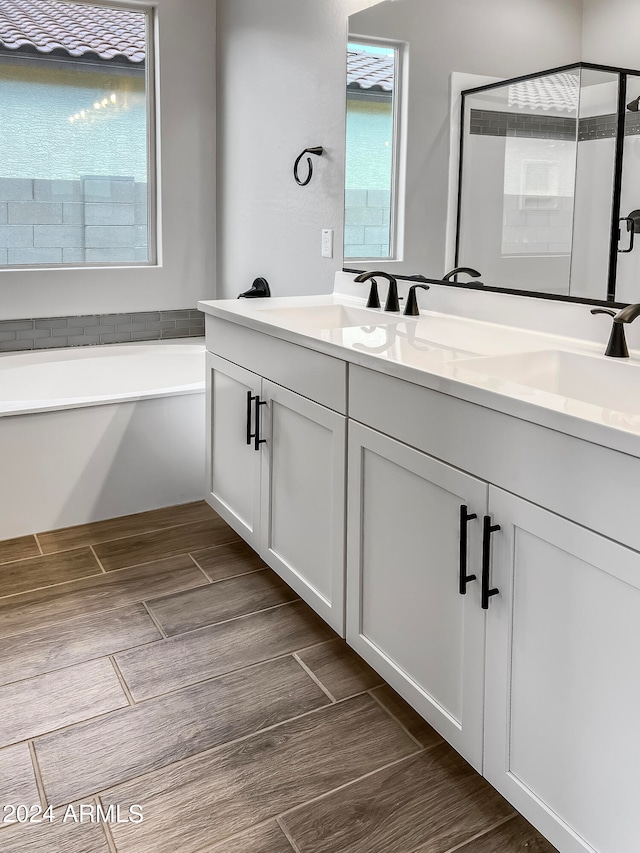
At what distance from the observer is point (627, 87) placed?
1700mm

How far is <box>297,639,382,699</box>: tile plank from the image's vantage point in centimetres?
200

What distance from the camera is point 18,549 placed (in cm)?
280

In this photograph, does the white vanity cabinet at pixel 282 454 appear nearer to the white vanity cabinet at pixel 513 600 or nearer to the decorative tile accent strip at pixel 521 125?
the white vanity cabinet at pixel 513 600

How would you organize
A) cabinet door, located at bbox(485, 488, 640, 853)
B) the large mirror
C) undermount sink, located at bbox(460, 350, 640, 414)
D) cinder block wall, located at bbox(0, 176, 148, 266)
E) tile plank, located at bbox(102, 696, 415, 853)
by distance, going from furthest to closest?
cinder block wall, located at bbox(0, 176, 148, 266)
the large mirror
undermount sink, located at bbox(460, 350, 640, 414)
tile plank, located at bbox(102, 696, 415, 853)
cabinet door, located at bbox(485, 488, 640, 853)

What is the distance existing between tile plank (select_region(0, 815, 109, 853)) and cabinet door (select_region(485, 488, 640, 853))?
30.4 inches

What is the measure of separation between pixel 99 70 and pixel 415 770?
3425 mm

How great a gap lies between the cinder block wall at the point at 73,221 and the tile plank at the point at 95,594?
1.85 metres

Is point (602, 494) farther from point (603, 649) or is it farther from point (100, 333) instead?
point (100, 333)

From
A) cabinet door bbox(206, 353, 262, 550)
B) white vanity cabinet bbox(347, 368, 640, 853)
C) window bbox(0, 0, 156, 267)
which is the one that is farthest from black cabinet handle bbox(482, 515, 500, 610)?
window bbox(0, 0, 156, 267)

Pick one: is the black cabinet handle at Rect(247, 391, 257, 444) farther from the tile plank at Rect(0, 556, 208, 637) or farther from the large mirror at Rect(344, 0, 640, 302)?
the large mirror at Rect(344, 0, 640, 302)

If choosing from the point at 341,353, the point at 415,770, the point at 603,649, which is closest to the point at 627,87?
the point at 341,353

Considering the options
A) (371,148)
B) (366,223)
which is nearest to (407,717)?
(366,223)

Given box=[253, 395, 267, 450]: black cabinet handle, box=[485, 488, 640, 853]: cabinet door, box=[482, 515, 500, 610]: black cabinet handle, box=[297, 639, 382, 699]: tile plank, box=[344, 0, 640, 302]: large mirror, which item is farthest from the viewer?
box=[253, 395, 267, 450]: black cabinet handle

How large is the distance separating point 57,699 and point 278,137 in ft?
7.90
